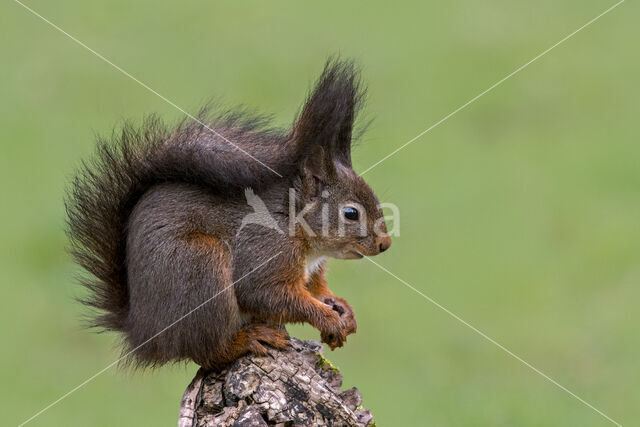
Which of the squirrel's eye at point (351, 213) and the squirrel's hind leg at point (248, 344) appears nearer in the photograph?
the squirrel's hind leg at point (248, 344)

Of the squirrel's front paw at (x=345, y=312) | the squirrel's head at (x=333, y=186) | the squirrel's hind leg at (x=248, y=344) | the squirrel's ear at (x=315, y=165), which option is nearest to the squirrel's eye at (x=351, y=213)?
the squirrel's head at (x=333, y=186)

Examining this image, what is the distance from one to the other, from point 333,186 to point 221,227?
361 mm

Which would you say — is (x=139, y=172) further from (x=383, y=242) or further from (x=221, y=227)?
(x=383, y=242)

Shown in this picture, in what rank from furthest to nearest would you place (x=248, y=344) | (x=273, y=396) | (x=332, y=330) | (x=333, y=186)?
(x=333, y=186) → (x=332, y=330) → (x=248, y=344) → (x=273, y=396)

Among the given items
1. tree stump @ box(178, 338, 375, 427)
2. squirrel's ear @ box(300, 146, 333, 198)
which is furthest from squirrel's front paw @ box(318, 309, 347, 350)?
squirrel's ear @ box(300, 146, 333, 198)

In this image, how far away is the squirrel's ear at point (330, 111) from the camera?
317cm

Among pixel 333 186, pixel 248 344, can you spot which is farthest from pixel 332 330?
pixel 333 186

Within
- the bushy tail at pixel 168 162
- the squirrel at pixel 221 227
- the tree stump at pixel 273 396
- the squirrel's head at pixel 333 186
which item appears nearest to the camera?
the tree stump at pixel 273 396

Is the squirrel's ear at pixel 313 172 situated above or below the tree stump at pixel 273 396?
above

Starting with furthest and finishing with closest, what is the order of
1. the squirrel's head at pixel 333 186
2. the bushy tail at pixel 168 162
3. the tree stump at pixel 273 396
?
1. the squirrel's head at pixel 333 186
2. the bushy tail at pixel 168 162
3. the tree stump at pixel 273 396

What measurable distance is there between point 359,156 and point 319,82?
2874mm

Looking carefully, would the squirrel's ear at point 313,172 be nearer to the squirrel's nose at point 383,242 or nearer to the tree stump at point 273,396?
the squirrel's nose at point 383,242

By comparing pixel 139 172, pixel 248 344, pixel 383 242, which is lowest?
pixel 248 344

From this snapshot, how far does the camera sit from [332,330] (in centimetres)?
314
